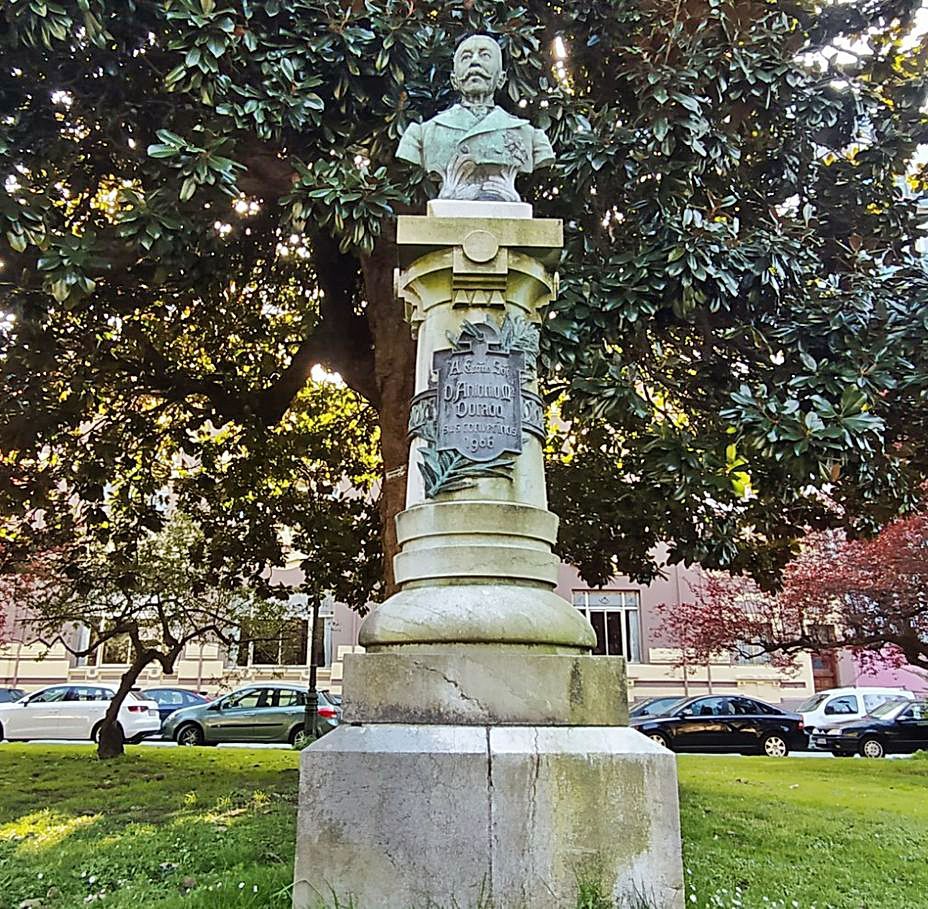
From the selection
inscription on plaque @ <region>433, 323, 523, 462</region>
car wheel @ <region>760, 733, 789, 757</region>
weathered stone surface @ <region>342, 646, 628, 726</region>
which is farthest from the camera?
car wheel @ <region>760, 733, 789, 757</region>

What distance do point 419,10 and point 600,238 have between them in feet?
7.98

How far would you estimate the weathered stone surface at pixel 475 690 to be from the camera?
393 centimetres

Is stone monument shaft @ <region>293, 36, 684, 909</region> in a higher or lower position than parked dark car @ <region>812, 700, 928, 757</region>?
higher

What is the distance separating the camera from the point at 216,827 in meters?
7.02

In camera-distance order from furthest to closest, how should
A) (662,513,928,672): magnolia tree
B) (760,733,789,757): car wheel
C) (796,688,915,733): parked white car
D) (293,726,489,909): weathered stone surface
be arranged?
1. (796,688,915,733): parked white car
2. (760,733,789,757): car wheel
3. (662,513,928,672): magnolia tree
4. (293,726,489,909): weathered stone surface

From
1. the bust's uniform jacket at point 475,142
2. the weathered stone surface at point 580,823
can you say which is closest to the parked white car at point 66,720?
the bust's uniform jacket at point 475,142

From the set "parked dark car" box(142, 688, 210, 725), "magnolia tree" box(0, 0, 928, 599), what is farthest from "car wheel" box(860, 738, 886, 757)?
"parked dark car" box(142, 688, 210, 725)

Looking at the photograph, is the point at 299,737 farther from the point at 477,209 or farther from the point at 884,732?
the point at 477,209

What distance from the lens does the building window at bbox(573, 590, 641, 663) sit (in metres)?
28.0

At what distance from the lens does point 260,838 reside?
638 centimetres

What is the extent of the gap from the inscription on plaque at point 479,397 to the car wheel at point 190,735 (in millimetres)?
17716

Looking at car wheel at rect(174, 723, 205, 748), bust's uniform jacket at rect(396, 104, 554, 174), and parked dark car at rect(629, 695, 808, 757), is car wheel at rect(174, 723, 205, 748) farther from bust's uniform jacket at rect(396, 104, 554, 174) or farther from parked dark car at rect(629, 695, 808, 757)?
bust's uniform jacket at rect(396, 104, 554, 174)

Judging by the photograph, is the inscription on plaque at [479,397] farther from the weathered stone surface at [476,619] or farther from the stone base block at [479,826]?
the stone base block at [479,826]

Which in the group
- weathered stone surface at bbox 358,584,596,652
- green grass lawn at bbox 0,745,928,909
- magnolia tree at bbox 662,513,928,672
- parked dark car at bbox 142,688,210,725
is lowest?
green grass lawn at bbox 0,745,928,909
